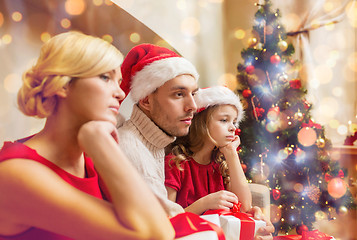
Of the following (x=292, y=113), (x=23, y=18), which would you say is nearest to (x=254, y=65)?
(x=292, y=113)

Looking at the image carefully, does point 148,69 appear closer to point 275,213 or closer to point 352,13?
point 275,213

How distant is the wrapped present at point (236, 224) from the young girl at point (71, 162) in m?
0.34

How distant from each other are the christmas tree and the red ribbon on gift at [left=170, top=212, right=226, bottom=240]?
1.04 meters

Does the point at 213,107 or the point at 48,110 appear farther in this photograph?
the point at 213,107

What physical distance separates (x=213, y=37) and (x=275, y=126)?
2.02 ft

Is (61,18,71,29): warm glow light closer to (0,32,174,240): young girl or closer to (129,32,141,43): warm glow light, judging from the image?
(0,32,174,240): young girl

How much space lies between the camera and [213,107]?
1.10 metres

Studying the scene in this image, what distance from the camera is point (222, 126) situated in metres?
1.04

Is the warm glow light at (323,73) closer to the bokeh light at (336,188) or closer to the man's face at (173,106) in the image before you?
the bokeh light at (336,188)

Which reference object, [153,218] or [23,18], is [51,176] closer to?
[153,218]

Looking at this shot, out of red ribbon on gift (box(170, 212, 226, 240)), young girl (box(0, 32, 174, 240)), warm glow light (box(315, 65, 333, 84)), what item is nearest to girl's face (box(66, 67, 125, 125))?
young girl (box(0, 32, 174, 240))

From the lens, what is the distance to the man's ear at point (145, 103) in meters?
0.88

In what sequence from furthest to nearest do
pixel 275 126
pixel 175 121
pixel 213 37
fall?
pixel 275 126 < pixel 213 37 < pixel 175 121

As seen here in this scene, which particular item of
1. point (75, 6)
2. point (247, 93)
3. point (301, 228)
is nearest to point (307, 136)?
point (247, 93)
